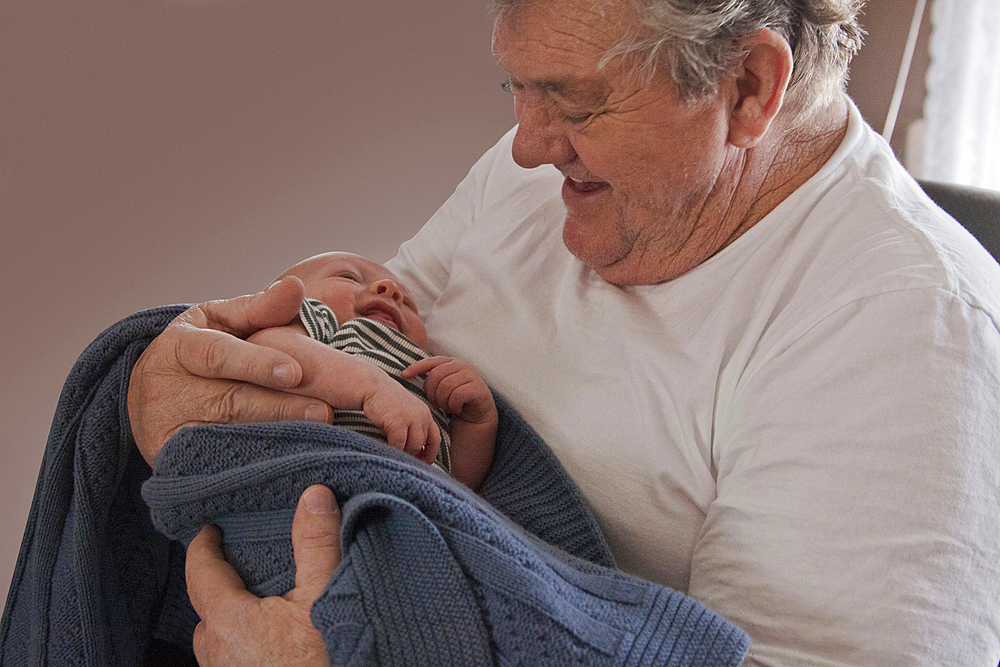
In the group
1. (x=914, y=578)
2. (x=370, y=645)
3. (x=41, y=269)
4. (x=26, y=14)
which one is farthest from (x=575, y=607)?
(x=26, y=14)

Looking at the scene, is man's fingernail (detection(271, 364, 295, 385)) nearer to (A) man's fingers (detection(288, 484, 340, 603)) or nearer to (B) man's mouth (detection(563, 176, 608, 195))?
(A) man's fingers (detection(288, 484, 340, 603))

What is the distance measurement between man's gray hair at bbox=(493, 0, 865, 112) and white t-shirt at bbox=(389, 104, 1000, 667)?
0.34 feet

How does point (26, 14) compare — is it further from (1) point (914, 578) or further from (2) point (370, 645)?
(1) point (914, 578)

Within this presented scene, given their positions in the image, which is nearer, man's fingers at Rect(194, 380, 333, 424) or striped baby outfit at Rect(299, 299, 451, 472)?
man's fingers at Rect(194, 380, 333, 424)

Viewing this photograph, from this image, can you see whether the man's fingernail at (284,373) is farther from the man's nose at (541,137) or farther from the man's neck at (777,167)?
the man's neck at (777,167)

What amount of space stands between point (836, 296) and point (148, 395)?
877mm

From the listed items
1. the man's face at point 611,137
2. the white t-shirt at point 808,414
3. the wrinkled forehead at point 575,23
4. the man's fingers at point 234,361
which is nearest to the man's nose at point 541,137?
the man's face at point 611,137

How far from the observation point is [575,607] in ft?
2.48

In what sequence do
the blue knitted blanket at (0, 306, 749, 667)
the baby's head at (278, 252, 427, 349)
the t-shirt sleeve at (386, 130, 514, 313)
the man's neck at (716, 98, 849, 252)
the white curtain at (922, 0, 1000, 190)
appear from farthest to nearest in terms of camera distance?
the white curtain at (922, 0, 1000, 190), the t-shirt sleeve at (386, 130, 514, 313), the baby's head at (278, 252, 427, 349), the man's neck at (716, 98, 849, 252), the blue knitted blanket at (0, 306, 749, 667)

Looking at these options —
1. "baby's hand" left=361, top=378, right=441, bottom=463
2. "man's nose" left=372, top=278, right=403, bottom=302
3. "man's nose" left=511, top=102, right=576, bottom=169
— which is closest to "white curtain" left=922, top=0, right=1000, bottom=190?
"man's nose" left=511, top=102, right=576, bottom=169

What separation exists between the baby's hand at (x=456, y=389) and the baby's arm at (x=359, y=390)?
13cm

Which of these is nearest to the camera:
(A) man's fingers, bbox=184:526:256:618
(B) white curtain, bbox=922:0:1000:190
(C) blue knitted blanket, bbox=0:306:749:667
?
(C) blue knitted blanket, bbox=0:306:749:667

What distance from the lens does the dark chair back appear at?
4.24 feet

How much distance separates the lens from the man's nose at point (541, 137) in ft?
3.49
